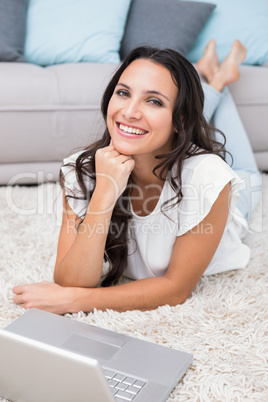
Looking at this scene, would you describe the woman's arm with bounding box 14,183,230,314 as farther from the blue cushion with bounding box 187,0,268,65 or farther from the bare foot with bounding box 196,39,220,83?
the blue cushion with bounding box 187,0,268,65

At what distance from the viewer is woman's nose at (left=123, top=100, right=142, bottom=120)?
4.54 feet

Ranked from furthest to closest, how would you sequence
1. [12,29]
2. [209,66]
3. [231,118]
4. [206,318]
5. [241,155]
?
[12,29], [209,66], [231,118], [241,155], [206,318]

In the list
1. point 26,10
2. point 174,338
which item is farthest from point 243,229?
point 26,10

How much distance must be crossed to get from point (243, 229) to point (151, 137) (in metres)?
0.69

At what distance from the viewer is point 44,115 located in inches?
98.0

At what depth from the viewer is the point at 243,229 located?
1943 millimetres

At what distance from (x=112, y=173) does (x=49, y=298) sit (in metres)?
0.37

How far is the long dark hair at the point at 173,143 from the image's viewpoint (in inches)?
56.4

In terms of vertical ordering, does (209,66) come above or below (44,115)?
above

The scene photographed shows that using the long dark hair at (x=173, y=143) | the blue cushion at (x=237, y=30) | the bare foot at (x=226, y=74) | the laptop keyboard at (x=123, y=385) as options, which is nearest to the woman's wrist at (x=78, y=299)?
the long dark hair at (x=173, y=143)

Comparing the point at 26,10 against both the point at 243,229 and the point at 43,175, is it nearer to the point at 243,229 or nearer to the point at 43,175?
the point at 43,175

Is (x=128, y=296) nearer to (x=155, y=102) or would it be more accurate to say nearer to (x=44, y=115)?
(x=155, y=102)

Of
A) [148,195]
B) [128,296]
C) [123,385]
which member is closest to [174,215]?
[148,195]

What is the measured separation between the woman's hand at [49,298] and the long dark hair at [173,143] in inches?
7.8
